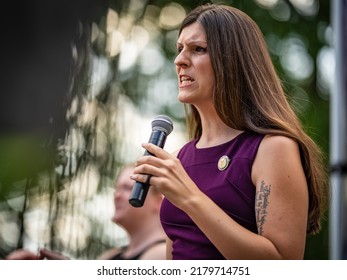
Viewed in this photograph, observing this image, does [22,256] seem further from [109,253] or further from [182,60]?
[182,60]

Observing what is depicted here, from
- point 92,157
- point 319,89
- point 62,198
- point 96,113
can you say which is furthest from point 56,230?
point 319,89

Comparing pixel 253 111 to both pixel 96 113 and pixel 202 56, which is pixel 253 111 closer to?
pixel 202 56

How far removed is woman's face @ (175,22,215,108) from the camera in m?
1.19

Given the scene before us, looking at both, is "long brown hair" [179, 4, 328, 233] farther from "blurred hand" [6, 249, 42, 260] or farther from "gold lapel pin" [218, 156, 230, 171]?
"blurred hand" [6, 249, 42, 260]

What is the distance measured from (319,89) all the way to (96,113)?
0.92m

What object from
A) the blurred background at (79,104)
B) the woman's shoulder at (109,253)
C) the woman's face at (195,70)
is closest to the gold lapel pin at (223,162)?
the woman's face at (195,70)

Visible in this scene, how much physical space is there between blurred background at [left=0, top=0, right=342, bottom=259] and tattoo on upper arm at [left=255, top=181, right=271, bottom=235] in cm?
59

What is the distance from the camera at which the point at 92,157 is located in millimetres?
1938

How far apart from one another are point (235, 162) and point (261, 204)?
88mm

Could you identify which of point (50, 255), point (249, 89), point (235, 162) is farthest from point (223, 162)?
point (50, 255)

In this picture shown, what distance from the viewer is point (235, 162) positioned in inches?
44.4

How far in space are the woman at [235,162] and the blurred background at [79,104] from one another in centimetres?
47

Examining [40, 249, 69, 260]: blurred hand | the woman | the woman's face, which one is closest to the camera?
the woman

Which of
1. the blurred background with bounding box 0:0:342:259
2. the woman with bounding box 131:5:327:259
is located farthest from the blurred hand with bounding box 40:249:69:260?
the woman with bounding box 131:5:327:259
